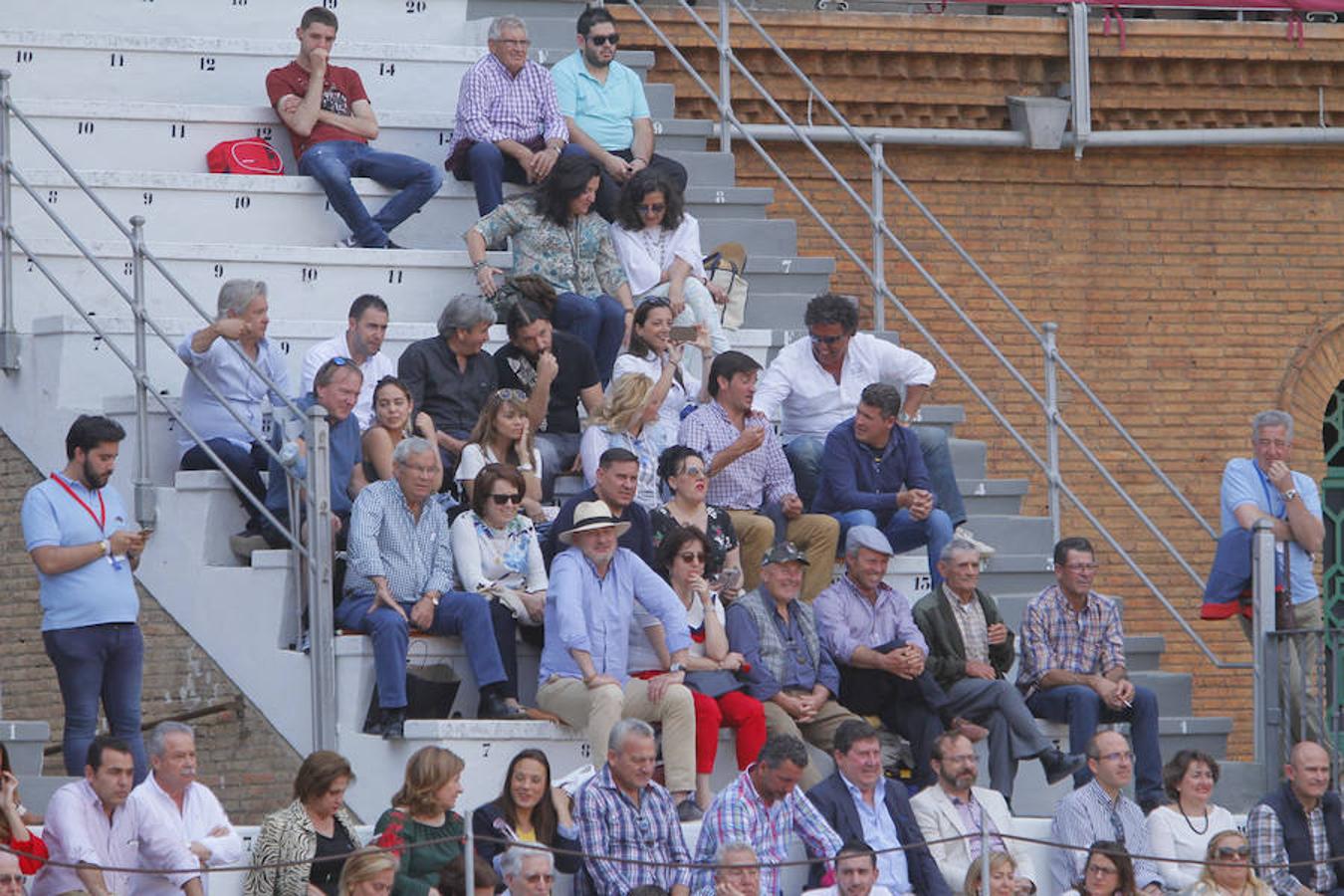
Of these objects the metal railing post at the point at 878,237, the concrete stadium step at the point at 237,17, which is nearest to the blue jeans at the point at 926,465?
the metal railing post at the point at 878,237

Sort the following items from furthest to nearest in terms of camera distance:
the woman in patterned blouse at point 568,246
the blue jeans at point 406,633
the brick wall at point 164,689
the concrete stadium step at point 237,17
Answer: the concrete stadium step at point 237,17 < the woman in patterned blouse at point 568,246 < the brick wall at point 164,689 < the blue jeans at point 406,633

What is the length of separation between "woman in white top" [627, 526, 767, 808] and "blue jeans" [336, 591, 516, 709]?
1.94ft

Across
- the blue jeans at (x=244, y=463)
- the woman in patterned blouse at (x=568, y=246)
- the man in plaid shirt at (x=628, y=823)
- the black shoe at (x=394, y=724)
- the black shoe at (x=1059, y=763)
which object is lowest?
the man in plaid shirt at (x=628, y=823)

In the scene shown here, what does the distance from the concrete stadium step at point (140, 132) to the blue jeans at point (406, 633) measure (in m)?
3.68

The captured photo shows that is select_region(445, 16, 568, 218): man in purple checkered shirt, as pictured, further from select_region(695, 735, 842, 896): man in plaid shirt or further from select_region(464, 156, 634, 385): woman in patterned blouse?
select_region(695, 735, 842, 896): man in plaid shirt

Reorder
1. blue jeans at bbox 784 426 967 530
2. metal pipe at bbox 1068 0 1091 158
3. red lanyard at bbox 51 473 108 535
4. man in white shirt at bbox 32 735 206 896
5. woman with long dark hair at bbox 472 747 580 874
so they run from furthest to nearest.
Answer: metal pipe at bbox 1068 0 1091 158
blue jeans at bbox 784 426 967 530
red lanyard at bbox 51 473 108 535
woman with long dark hair at bbox 472 747 580 874
man in white shirt at bbox 32 735 206 896

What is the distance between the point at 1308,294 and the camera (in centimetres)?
1806

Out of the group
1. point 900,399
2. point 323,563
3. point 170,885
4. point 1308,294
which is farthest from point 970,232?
point 170,885

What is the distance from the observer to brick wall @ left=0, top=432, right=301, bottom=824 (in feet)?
42.1

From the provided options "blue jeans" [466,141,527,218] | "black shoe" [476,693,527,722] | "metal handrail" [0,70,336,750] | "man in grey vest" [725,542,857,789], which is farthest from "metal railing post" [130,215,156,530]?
"man in grey vest" [725,542,857,789]

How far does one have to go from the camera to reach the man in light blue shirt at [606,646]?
38.8 feet

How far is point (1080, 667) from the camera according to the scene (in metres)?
13.2

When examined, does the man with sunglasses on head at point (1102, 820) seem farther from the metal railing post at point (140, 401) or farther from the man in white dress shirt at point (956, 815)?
the metal railing post at point (140, 401)

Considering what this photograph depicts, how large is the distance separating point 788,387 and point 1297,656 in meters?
2.66
